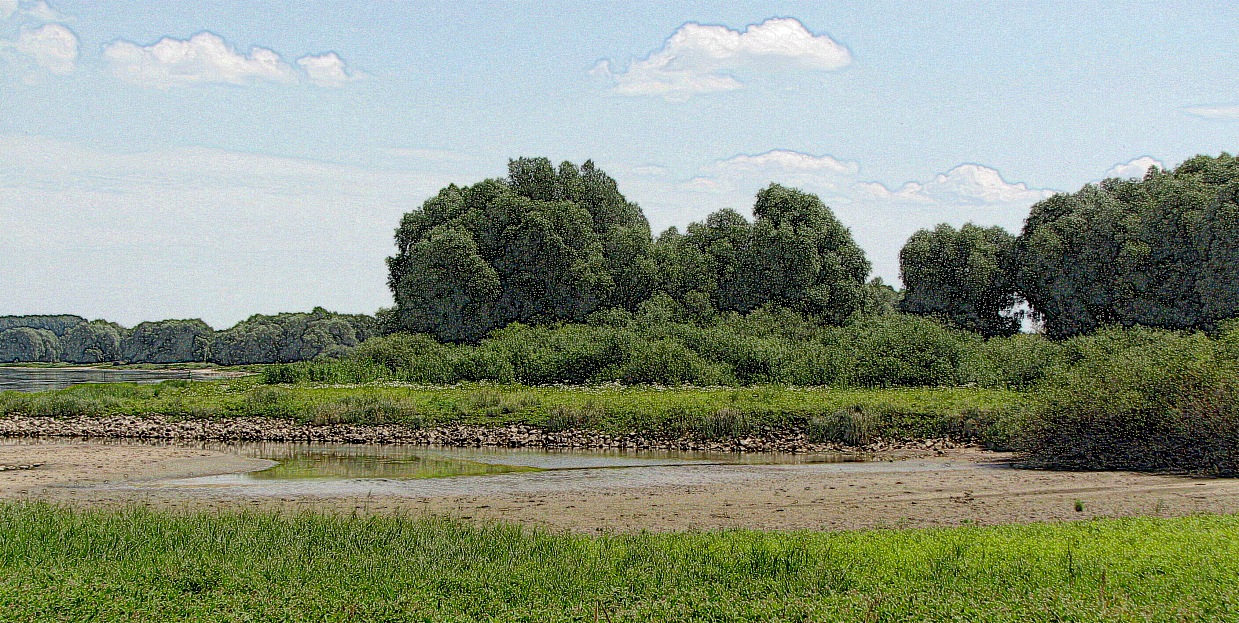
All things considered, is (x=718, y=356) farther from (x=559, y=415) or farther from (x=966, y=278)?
(x=966, y=278)

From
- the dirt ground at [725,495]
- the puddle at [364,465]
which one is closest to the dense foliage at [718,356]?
the dirt ground at [725,495]

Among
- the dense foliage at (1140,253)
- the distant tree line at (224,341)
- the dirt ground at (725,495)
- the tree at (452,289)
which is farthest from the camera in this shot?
the distant tree line at (224,341)

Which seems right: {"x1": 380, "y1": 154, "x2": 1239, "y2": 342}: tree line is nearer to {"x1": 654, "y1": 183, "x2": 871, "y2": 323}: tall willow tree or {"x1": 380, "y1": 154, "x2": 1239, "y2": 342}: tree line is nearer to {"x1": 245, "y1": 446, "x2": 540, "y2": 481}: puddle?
{"x1": 654, "y1": 183, "x2": 871, "y2": 323}: tall willow tree

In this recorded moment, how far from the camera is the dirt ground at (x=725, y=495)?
19375 millimetres

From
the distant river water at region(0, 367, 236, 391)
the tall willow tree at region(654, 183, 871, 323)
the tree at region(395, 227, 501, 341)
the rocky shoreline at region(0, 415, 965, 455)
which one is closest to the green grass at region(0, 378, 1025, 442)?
the rocky shoreline at region(0, 415, 965, 455)

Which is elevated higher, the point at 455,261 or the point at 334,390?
the point at 455,261

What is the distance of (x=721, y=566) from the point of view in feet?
42.1

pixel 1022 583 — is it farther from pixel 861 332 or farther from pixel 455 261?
pixel 455 261

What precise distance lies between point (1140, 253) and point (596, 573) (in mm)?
51070

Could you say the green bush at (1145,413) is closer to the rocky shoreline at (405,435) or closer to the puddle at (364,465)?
the rocky shoreline at (405,435)

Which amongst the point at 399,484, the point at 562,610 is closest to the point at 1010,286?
the point at 399,484

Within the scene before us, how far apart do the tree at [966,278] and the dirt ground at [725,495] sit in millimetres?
36036

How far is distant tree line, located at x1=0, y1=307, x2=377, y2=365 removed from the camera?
165750mm

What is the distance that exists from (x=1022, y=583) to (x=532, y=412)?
2858 cm
